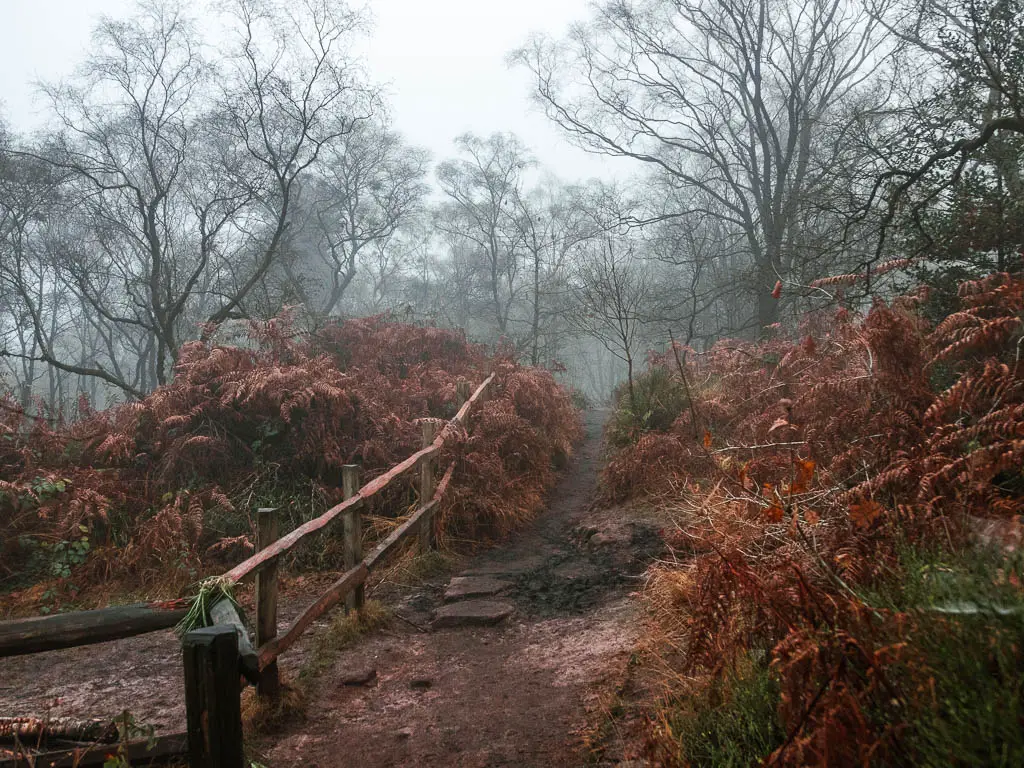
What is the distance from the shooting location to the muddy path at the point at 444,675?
395 cm

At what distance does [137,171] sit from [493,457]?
36.8 ft

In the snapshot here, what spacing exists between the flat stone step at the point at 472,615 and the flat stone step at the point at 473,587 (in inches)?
10.1

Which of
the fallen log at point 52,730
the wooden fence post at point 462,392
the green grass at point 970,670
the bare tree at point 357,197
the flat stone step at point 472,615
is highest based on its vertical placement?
the bare tree at point 357,197

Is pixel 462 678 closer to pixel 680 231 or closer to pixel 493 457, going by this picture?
pixel 493 457

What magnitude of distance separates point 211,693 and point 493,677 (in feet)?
7.97

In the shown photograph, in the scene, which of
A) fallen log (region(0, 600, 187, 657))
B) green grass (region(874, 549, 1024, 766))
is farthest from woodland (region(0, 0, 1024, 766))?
fallen log (region(0, 600, 187, 657))

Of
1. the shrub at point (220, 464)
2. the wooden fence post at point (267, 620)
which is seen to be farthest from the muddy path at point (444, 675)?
the shrub at point (220, 464)

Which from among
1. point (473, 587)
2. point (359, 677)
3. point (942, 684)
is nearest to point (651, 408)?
point (473, 587)

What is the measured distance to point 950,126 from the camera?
7973 mm

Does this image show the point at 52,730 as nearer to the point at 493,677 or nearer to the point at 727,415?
the point at 493,677

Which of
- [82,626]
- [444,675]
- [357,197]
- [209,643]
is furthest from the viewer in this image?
[357,197]

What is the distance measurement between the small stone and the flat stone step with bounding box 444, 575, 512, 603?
1.60 metres

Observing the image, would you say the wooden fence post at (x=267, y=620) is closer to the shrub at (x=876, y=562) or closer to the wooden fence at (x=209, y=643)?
the wooden fence at (x=209, y=643)

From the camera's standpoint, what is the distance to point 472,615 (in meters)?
Answer: 6.00
